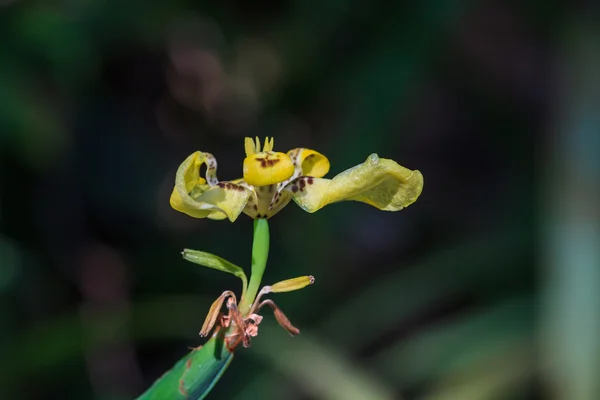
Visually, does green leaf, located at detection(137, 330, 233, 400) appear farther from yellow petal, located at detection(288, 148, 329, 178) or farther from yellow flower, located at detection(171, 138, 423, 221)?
yellow petal, located at detection(288, 148, 329, 178)

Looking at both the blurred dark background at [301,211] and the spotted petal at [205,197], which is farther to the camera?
the blurred dark background at [301,211]

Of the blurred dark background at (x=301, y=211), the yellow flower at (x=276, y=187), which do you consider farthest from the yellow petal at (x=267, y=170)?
the blurred dark background at (x=301, y=211)

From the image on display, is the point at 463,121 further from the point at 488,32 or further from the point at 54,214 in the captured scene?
the point at 54,214

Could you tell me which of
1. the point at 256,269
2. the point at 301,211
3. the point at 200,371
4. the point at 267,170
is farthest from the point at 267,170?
the point at 301,211

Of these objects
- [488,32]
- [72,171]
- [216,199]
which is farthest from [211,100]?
[216,199]

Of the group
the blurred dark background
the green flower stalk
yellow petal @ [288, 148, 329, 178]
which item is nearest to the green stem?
the green flower stalk

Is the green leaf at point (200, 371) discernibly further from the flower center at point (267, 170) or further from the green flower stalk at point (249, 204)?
the flower center at point (267, 170)
